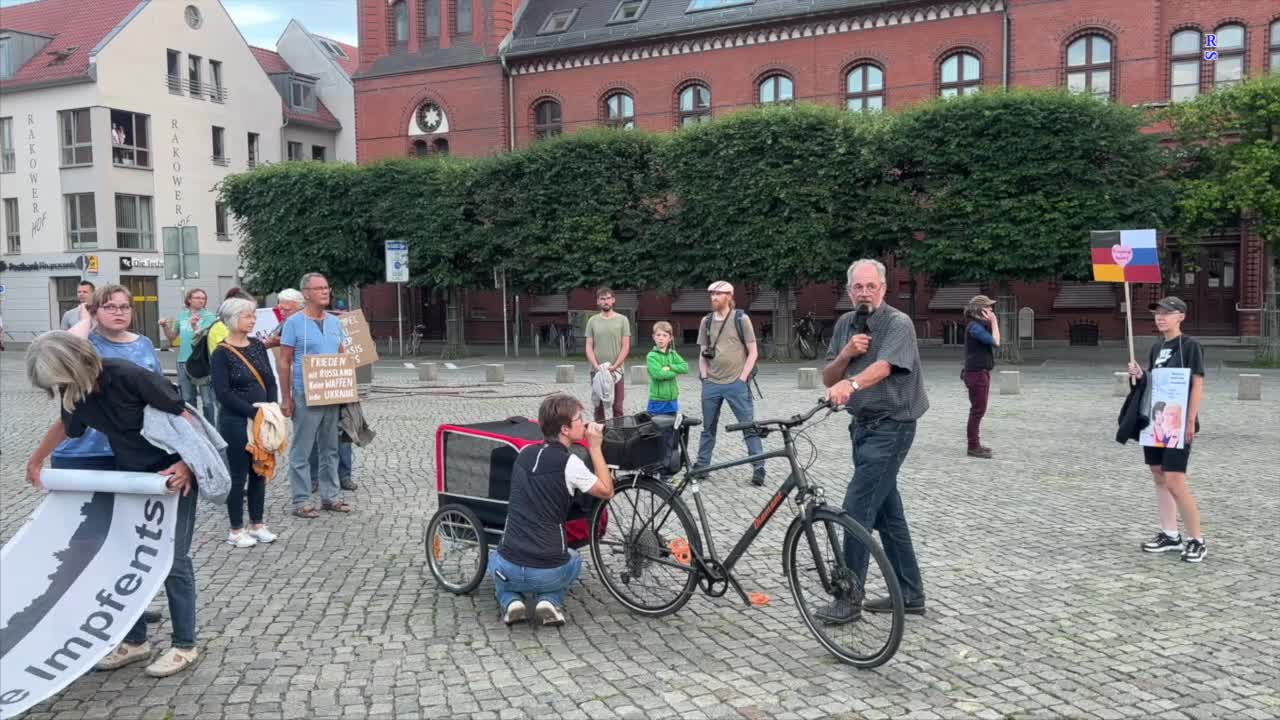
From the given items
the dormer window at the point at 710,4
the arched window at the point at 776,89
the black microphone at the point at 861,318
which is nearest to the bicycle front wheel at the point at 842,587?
the black microphone at the point at 861,318

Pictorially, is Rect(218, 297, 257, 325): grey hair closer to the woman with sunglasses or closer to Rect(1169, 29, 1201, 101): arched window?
the woman with sunglasses

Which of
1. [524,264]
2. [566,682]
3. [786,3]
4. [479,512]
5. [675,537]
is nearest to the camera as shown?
[566,682]

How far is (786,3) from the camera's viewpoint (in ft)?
116

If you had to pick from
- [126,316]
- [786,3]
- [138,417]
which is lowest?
[138,417]

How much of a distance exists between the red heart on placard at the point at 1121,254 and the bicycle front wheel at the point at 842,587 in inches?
281

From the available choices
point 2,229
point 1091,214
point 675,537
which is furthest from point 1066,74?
point 2,229

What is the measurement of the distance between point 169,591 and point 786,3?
113 ft

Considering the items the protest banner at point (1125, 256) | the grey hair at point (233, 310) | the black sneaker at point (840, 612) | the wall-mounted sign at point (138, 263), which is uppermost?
the wall-mounted sign at point (138, 263)

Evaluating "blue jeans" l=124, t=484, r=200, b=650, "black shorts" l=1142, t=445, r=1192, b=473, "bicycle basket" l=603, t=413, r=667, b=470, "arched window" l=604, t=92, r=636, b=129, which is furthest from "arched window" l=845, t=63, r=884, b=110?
"blue jeans" l=124, t=484, r=200, b=650

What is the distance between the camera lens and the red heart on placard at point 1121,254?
34.8 feet

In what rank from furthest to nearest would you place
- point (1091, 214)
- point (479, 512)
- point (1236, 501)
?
point (1091, 214), point (1236, 501), point (479, 512)

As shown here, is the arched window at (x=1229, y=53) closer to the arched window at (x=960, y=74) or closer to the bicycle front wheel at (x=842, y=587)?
the arched window at (x=960, y=74)

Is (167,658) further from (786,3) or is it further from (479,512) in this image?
(786,3)

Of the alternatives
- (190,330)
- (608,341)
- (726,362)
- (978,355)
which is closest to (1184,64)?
(978,355)
